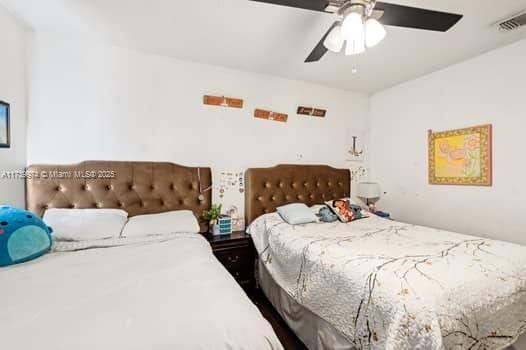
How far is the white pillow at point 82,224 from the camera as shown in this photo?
5.22 feet

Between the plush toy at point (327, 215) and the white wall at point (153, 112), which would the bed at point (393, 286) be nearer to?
the plush toy at point (327, 215)

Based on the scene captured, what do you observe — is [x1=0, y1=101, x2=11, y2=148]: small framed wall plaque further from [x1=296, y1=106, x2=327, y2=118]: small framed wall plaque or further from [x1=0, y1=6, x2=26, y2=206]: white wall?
[x1=296, y1=106, x2=327, y2=118]: small framed wall plaque

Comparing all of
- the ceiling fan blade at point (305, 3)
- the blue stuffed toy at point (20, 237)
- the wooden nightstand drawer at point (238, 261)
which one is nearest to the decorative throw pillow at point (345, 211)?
the wooden nightstand drawer at point (238, 261)

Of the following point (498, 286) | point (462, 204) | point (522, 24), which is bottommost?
point (498, 286)

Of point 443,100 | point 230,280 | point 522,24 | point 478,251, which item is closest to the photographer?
point 230,280

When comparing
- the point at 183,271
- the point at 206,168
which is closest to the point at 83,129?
the point at 206,168

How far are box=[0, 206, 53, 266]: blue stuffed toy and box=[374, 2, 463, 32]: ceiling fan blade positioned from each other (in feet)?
7.41

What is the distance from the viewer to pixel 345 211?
2.50 meters

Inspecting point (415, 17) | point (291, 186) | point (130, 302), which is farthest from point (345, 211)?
A: point (130, 302)

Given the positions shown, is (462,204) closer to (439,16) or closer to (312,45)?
(439,16)

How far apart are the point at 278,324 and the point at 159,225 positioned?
4.24 ft

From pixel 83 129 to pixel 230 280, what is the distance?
1.94 metres

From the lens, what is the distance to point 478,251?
4.85 ft

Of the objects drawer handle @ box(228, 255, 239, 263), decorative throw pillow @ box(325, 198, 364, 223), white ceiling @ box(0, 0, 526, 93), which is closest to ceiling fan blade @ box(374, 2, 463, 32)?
white ceiling @ box(0, 0, 526, 93)
